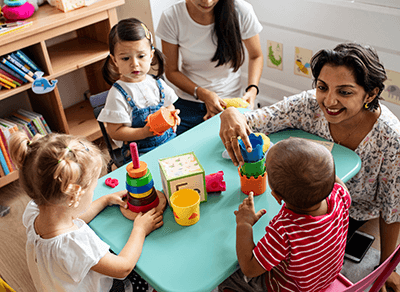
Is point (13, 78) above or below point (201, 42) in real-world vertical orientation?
below

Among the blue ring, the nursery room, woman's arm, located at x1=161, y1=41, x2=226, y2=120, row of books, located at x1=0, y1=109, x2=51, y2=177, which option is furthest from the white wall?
Answer: row of books, located at x1=0, y1=109, x2=51, y2=177

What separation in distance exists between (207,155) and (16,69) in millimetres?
1552

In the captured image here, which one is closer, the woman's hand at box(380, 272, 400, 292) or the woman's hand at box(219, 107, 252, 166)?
the woman's hand at box(219, 107, 252, 166)

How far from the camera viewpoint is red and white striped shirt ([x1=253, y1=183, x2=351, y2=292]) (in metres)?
1.06

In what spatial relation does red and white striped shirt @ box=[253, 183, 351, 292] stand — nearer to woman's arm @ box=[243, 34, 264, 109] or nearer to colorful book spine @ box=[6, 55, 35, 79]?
woman's arm @ box=[243, 34, 264, 109]

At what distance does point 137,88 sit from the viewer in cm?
188

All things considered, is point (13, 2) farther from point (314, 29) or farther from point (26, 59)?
point (314, 29)

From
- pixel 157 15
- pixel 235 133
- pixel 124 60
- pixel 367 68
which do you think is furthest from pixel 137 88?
pixel 157 15

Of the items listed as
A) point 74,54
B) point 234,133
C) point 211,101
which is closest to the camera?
point 234,133

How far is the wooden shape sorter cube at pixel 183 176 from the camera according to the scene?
48.8 inches

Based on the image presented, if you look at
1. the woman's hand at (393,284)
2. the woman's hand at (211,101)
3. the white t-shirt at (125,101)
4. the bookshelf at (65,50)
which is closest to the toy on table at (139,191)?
the white t-shirt at (125,101)

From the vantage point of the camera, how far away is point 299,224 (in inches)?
42.2

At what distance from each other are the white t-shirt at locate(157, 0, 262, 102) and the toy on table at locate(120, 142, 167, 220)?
119 centimetres

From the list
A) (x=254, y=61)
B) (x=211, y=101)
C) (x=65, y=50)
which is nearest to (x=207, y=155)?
(x=211, y=101)
